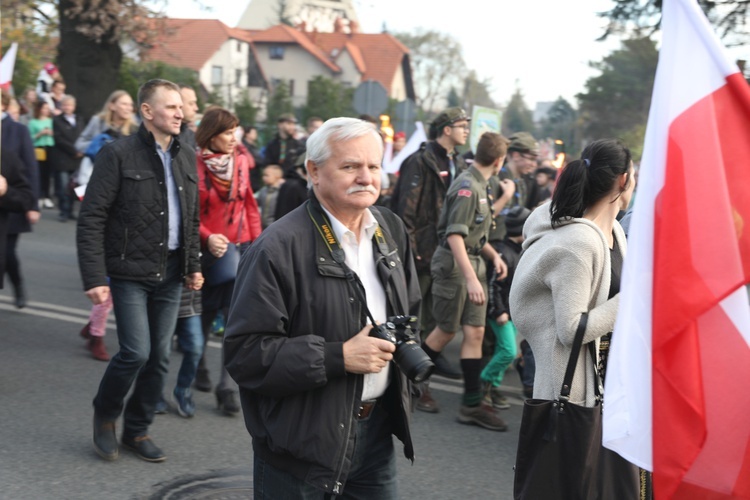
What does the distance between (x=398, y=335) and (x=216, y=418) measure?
3.42m

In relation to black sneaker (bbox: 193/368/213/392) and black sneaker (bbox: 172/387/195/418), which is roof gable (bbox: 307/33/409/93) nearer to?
black sneaker (bbox: 193/368/213/392)

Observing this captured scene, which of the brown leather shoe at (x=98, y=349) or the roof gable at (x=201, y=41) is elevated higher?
the roof gable at (x=201, y=41)

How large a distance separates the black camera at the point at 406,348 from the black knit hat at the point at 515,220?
4010mm

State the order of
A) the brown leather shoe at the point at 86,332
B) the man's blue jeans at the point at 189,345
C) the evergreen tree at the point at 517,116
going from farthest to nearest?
the evergreen tree at the point at 517,116
the brown leather shoe at the point at 86,332
the man's blue jeans at the point at 189,345

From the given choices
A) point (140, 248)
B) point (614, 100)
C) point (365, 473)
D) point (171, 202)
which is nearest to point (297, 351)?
point (365, 473)

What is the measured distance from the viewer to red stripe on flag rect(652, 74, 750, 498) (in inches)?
101

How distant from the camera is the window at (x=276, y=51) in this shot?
3255 inches

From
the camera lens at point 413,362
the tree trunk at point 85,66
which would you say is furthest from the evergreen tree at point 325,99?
the camera lens at point 413,362

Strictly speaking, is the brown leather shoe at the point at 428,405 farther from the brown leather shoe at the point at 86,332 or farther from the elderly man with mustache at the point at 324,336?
the elderly man with mustache at the point at 324,336

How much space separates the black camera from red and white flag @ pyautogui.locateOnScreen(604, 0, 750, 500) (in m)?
0.55

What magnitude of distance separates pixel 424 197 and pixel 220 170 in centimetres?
186

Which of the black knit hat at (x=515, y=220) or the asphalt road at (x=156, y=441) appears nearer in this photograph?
the asphalt road at (x=156, y=441)

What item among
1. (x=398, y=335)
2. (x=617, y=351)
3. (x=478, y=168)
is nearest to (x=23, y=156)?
(x=478, y=168)

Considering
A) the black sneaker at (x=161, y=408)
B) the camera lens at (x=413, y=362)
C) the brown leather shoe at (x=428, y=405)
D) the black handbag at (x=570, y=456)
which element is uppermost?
the camera lens at (x=413, y=362)
